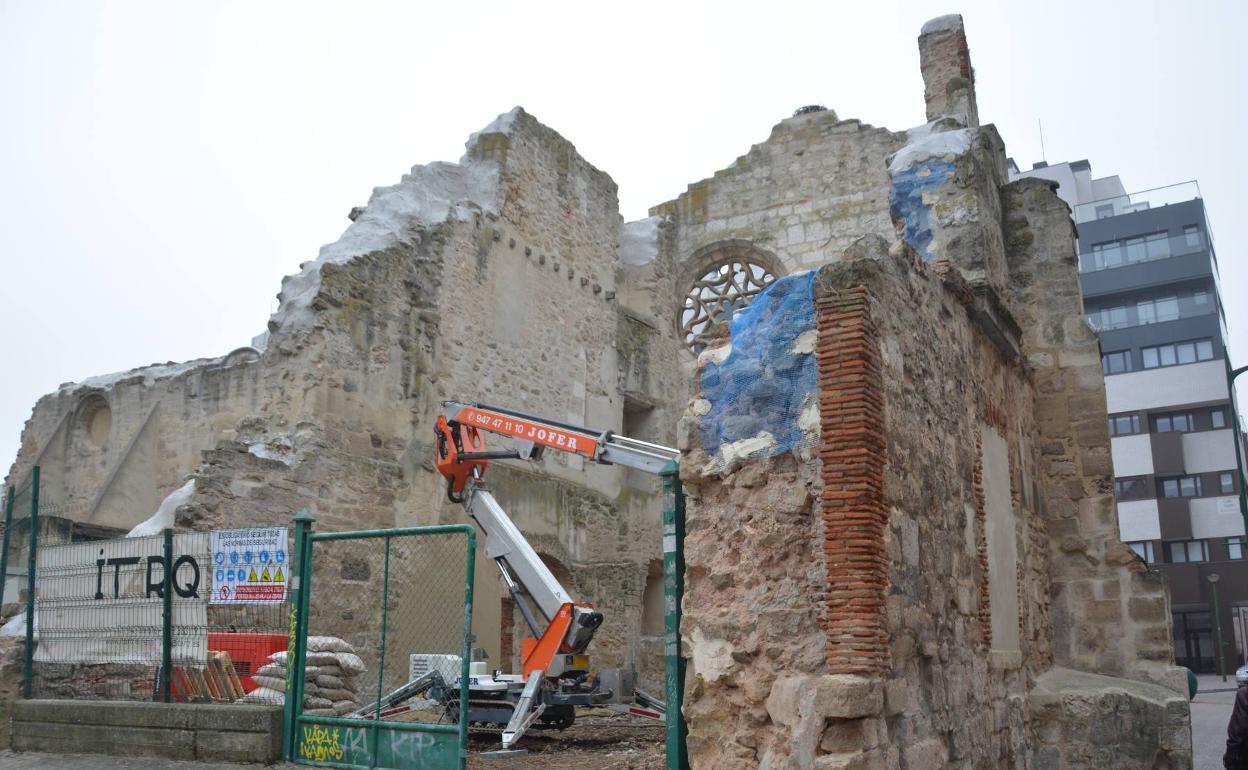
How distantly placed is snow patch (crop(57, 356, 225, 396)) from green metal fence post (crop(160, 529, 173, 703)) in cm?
611

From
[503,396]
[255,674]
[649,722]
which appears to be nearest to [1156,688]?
[649,722]

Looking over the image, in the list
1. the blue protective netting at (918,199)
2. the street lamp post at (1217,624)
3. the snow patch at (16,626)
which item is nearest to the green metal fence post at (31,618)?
the snow patch at (16,626)

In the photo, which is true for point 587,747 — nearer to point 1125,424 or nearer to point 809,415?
point 809,415

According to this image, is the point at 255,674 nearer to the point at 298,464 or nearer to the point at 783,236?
the point at 298,464

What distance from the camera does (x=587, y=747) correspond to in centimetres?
918

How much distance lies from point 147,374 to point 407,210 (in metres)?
4.13

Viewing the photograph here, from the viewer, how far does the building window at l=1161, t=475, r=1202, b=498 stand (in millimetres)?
38812

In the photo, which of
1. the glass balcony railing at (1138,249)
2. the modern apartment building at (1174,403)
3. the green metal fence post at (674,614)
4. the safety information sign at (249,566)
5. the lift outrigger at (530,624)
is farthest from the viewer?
the glass balcony railing at (1138,249)

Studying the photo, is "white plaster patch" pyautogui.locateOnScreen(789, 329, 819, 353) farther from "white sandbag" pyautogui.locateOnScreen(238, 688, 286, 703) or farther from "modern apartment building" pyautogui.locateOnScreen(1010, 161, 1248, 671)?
"modern apartment building" pyautogui.locateOnScreen(1010, 161, 1248, 671)

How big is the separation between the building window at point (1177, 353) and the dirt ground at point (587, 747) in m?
36.4

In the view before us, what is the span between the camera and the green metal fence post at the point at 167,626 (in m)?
7.50

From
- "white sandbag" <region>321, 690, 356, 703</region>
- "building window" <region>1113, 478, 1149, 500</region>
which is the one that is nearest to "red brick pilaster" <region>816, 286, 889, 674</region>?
"white sandbag" <region>321, 690, 356, 703</region>

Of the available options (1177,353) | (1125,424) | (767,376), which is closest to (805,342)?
(767,376)

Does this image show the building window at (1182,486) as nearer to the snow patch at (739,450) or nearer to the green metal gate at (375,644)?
the green metal gate at (375,644)
